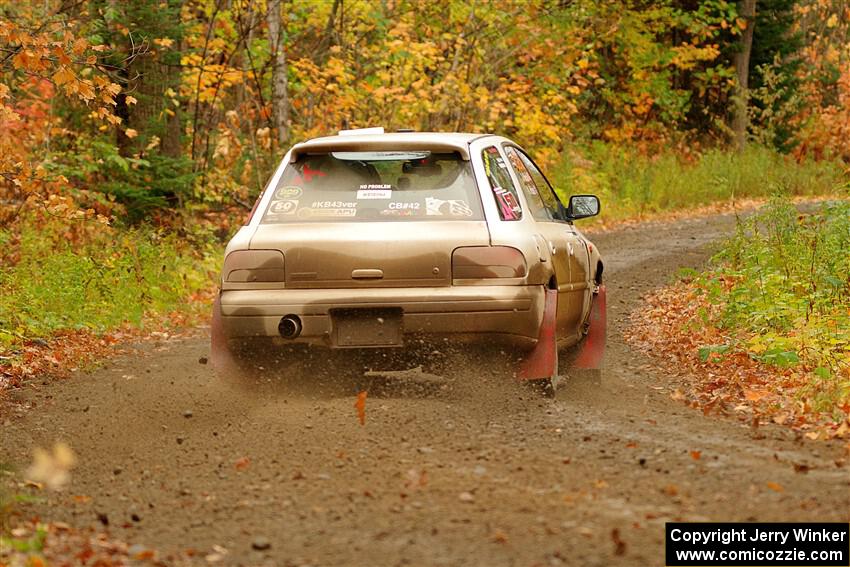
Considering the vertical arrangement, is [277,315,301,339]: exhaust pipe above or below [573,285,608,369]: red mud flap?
above

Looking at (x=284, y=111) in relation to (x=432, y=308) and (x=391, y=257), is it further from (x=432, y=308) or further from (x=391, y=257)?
(x=432, y=308)

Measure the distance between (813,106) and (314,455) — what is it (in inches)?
1369

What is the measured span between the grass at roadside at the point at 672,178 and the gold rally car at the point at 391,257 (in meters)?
17.0

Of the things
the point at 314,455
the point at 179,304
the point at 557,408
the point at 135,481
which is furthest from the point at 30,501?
the point at 179,304

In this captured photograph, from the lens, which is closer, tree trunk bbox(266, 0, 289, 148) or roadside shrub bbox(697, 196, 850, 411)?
roadside shrub bbox(697, 196, 850, 411)

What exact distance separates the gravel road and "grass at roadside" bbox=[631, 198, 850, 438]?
0.52 meters

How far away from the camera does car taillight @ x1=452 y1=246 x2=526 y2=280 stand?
24.3 ft

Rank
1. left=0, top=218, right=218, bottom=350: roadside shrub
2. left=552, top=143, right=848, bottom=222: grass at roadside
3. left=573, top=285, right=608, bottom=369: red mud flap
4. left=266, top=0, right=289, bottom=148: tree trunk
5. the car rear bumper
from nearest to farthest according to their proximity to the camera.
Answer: the car rear bumper, left=573, top=285, right=608, bottom=369: red mud flap, left=0, top=218, right=218, bottom=350: roadside shrub, left=266, top=0, right=289, bottom=148: tree trunk, left=552, top=143, right=848, bottom=222: grass at roadside

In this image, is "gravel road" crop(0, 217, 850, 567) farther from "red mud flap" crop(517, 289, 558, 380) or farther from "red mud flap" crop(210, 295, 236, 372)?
"red mud flap" crop(210, 295, 236, 372)

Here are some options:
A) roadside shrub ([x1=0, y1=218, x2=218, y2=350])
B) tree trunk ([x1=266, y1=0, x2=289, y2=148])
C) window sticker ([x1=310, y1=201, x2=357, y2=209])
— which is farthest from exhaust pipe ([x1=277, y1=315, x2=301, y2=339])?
tree trunk ([x1=266, y1=0, x2=289, y2=148])

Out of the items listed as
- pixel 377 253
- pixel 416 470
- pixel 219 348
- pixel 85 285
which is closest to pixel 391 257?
pixel 377 253

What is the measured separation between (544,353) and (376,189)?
4.89 feet

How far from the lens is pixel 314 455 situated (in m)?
6.49

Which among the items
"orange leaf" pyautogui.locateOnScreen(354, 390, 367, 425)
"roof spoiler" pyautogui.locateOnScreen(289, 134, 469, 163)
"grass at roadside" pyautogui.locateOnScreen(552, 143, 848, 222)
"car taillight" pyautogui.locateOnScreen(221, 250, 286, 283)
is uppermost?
"roof spoiler" pyautogui.locateOnScreen(289, 134, 469, 163)
